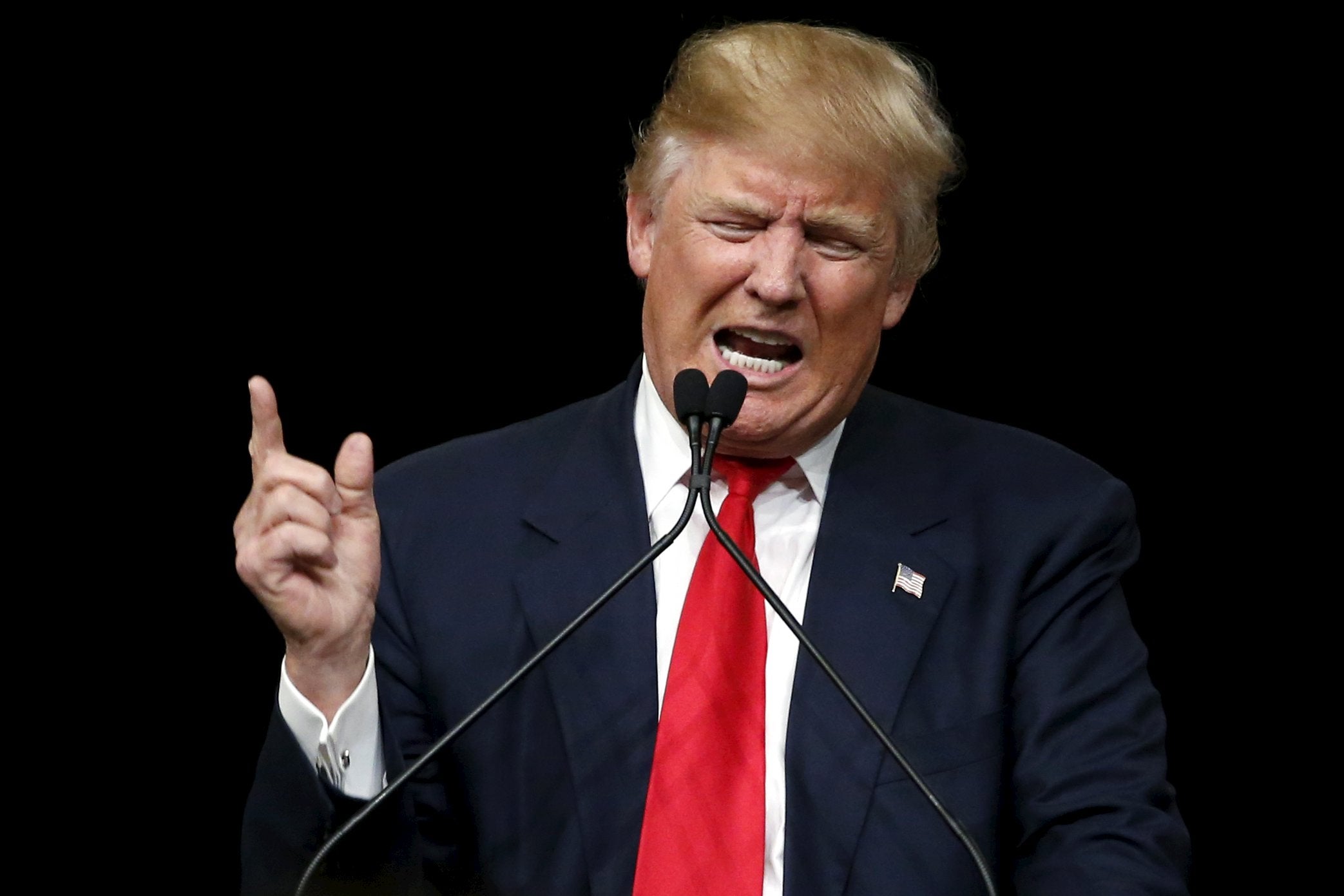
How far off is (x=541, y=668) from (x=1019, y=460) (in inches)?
27.1

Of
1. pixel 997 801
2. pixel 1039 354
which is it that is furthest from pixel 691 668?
pixel 1039 354

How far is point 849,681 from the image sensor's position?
82.3 inches

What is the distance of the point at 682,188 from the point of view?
2.21 metres

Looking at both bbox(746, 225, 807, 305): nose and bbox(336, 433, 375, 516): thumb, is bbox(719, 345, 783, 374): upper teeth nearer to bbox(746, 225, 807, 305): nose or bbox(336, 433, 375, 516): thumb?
bbox(746, 225, 807, 305): nose

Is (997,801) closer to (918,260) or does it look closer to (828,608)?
(828,608)

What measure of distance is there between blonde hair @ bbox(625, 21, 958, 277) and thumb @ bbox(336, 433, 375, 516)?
666 millimetres

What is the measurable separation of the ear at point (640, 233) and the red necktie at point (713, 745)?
352 millimetres

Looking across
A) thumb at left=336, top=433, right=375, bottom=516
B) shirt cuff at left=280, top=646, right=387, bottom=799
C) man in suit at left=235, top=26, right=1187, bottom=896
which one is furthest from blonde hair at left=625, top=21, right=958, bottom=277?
shirt cuff at left=280, top=646, right=387, bottom=799

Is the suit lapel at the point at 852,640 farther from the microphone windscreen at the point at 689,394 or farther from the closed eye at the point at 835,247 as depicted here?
the microphone windscreen at the point at 689,394

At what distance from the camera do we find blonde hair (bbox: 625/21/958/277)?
214 cm

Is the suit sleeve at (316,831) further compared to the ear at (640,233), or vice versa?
the ear at (640,233)

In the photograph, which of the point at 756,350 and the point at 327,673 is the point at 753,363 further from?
the point at 327,673

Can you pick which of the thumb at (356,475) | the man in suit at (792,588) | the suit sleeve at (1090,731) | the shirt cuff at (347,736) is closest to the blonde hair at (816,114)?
the man in suit at (792,588)

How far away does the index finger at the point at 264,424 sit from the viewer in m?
1.67
